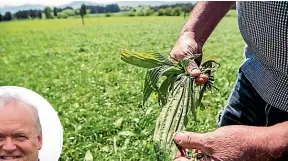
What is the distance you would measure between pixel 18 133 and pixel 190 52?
601 millimetres

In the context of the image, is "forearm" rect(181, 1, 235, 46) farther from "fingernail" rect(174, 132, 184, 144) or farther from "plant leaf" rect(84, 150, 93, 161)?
"plant leaf" rect(84, 150, 93, 161)

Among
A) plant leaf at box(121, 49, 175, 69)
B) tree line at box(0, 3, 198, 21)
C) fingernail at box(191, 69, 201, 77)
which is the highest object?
plant leaf at box(121, 49, 175, 69)

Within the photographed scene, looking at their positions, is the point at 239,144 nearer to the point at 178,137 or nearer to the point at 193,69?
the point at 178,137

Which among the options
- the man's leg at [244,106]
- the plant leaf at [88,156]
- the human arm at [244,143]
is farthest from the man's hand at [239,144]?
the plant leaf at [88,156]

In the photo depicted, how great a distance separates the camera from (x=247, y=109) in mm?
1888

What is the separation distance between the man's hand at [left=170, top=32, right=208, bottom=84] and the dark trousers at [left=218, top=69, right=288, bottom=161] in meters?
0.12

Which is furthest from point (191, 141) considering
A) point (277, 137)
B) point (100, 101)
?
point (100, 101)

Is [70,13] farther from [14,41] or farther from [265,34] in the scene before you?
[265,34]

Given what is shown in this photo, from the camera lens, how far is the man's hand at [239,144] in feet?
4.84

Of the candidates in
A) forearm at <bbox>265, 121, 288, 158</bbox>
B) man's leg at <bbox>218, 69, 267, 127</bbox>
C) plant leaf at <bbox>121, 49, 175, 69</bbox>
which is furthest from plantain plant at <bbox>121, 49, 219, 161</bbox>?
forearm at <bbox>265, 121, 288, 158</bbox>

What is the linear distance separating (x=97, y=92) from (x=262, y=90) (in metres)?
4.57

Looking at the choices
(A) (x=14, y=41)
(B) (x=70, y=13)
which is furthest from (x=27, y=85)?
(B) (x=70, y=13)

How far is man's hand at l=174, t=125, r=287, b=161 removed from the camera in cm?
147

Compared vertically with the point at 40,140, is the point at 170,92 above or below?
above
